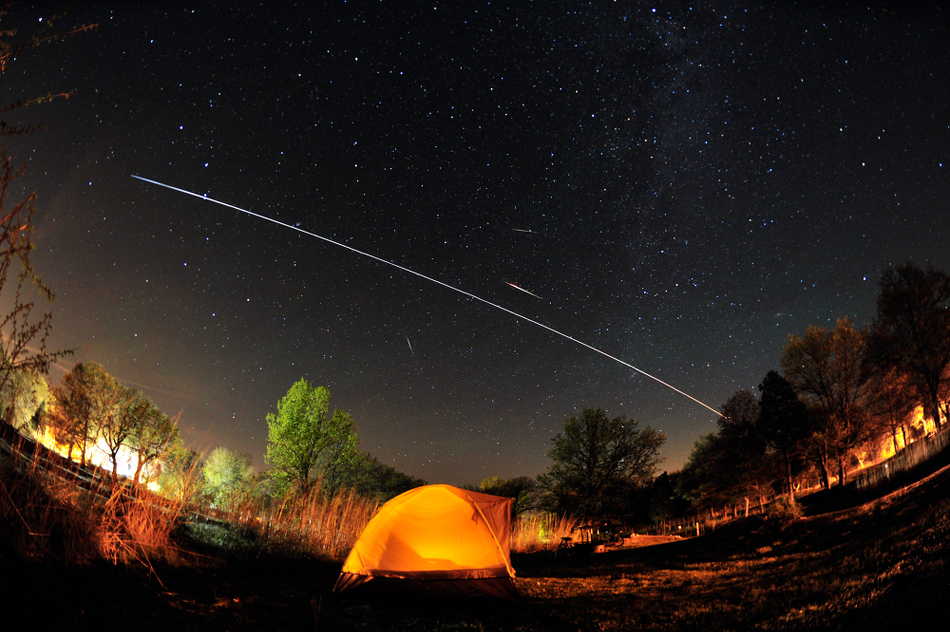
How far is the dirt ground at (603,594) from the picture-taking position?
468 centimetres

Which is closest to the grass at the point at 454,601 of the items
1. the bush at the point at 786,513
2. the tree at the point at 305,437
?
the bush at the point at 786,513

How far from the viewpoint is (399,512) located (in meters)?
11.0

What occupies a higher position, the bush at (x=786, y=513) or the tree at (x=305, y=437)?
the tree at (x=305, y=437)

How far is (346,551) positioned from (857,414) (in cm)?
3346

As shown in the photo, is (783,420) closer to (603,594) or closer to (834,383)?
(834,383)

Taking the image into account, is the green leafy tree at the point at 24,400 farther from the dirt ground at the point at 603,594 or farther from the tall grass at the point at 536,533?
the tall grass at the point at 536,533

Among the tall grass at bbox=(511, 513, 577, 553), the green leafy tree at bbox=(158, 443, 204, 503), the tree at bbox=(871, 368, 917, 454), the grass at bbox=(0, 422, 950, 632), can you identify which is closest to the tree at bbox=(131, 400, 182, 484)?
the green leafy tree at bbox=(158, 443, 204, 503)

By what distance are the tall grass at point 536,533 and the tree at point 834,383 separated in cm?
1849

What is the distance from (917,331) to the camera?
2681 cm

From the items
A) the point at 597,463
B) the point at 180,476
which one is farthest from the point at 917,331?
the point at 180,476

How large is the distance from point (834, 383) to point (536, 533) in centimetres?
2384

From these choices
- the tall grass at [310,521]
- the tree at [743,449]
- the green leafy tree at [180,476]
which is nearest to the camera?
the green leafy tree at [180,476]

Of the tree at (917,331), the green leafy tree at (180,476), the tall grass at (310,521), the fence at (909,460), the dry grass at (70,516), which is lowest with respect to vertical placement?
the tall grass at (310,521)

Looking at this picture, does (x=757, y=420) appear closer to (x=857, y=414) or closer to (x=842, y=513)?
(x=857, y=414)
